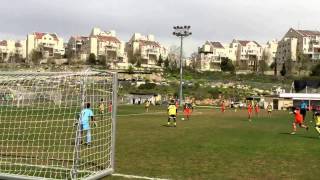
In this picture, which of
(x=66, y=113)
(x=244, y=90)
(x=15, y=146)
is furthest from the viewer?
(x=244, y=90)

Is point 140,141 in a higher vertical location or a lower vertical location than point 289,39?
lower

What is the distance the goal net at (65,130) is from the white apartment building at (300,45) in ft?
538

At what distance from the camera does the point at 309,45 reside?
596 ft

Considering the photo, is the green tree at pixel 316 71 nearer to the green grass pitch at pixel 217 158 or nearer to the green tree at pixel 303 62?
the green tree at pixel 303 62

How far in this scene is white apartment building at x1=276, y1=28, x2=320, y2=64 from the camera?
587 ft

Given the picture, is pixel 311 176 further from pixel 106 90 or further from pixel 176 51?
pixel 176 51

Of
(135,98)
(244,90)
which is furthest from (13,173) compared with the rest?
(244,90)

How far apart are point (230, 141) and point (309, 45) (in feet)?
560

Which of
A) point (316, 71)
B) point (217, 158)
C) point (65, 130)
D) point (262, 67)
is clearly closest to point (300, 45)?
point (262, 67)

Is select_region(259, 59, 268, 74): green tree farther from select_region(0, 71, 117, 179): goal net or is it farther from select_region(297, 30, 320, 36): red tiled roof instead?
select_region(0, 71, 117, 179): goal net

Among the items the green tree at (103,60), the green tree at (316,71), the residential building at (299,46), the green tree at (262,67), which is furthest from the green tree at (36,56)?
the green tree at (316,71)

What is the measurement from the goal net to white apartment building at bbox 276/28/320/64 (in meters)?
164

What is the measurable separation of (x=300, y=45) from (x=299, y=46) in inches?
28.8

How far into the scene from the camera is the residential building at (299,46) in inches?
7032
